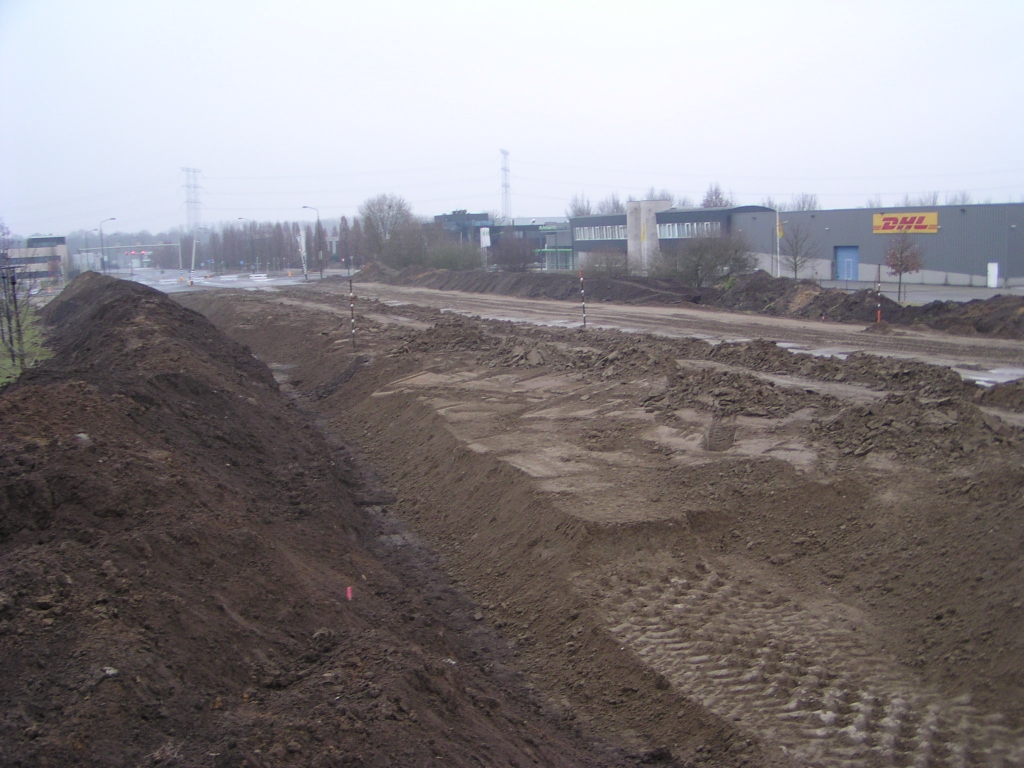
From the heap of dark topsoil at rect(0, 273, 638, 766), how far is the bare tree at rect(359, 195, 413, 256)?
6263cm

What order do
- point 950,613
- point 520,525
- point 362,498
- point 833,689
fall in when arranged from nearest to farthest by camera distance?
point 833,689, point 950,613, point 520,525, point 362,498

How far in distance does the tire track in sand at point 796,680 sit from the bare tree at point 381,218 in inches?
2572

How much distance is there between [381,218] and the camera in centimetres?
7406

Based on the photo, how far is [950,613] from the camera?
5.79m

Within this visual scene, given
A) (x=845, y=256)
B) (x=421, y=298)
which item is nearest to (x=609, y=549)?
(x=421, y=298)

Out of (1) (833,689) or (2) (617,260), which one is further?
(2) (617,260)

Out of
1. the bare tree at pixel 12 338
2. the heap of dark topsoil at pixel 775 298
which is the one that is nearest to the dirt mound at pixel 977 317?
the heap of dark topsoil at pixel 775 298

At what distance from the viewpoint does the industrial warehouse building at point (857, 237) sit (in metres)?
37.2

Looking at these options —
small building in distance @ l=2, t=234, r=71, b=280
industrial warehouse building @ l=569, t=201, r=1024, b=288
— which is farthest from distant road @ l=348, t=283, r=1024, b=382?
small building in distance @ l=2, t=234, r=71, b=280

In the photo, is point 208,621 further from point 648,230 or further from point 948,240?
point 648,230

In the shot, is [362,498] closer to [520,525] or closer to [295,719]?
[520,525]

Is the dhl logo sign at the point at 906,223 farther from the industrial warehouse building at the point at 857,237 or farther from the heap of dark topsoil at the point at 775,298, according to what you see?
the heap of dark topsoil at the point at 775,298

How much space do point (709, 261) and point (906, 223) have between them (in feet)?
41.4

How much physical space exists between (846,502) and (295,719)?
5.91 metres
